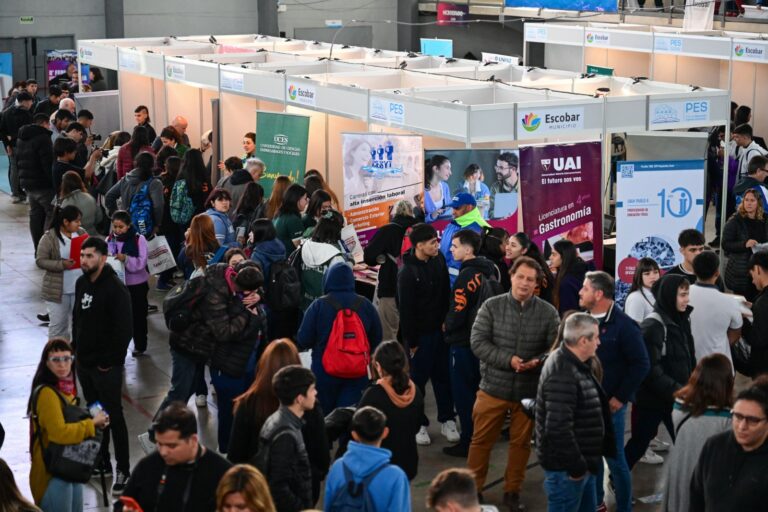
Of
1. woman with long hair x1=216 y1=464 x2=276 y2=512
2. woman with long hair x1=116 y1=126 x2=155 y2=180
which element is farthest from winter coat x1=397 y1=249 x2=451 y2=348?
woman with long hair x1=116 y1=126 x2=155 y2=180

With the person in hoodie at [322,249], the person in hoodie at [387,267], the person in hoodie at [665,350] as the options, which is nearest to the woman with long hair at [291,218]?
the person in hoodie at [322,249]

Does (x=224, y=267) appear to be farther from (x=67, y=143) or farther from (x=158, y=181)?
(x=67, y=143)

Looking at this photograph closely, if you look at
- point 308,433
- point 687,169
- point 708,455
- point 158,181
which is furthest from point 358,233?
point 708,455

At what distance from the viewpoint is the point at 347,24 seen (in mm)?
26219

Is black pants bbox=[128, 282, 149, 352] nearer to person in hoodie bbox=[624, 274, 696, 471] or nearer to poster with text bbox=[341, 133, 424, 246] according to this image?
poster with text bbox=[341, 133, 424, 246]

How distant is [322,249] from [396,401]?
9.59ft

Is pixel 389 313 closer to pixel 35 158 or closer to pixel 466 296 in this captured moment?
pixel 466 296

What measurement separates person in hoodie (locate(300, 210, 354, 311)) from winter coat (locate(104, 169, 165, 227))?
240 cm

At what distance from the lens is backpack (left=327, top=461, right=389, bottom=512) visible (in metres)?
4.31

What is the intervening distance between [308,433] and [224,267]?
1.98 metres

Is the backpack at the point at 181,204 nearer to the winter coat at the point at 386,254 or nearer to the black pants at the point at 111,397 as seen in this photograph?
the winter coat at the point at 386,254

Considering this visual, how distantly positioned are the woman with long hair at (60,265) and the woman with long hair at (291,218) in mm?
1485

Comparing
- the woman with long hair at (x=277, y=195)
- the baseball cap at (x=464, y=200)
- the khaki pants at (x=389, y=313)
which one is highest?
the baseball cap at (x=464, y=200)

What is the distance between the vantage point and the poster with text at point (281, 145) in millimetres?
10750
